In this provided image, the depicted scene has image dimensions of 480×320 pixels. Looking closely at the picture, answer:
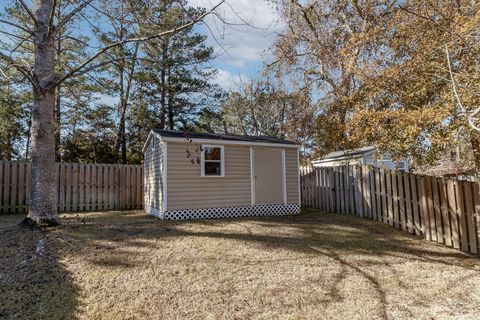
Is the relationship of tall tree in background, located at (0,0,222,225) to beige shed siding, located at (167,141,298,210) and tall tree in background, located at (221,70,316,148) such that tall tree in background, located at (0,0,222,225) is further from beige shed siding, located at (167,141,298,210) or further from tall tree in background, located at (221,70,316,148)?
tall tree in background, located at (221,70,316,148)

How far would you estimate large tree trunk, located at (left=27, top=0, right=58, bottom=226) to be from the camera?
6.16 meters

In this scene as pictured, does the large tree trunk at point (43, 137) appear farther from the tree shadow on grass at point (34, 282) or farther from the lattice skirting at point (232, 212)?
the lattice skirting at point (232, 212)

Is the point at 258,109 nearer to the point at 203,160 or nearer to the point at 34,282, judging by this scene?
the point at 203,160

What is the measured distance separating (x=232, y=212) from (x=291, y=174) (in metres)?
2.53

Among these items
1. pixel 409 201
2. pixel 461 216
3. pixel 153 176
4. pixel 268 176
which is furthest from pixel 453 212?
pixel 153 176

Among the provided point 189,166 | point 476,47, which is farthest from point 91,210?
point 476,47

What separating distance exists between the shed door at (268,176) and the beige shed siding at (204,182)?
13.3 inches

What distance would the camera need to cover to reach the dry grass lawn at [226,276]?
3.45 m

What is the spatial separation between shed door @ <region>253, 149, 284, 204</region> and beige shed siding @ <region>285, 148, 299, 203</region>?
237 mm

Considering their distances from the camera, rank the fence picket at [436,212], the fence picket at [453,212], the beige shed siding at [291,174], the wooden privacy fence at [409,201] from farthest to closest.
Result: the beige shed siding at [291,174], the fence picket at [436,212], the fence picket at [453,212], the wooden privacy fence at [409,201]

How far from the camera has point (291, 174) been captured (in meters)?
10.2

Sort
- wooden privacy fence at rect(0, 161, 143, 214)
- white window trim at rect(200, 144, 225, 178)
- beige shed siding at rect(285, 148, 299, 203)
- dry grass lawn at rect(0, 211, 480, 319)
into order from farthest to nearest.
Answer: beige shed siding at rect(285, 148, 299, 203) → wooden privacy fence at rect(0, 161, 143, 214) → white window trim at rect(200, 144, 225, 178) → dry grass lawn at rect(0, 211, 480, 319)

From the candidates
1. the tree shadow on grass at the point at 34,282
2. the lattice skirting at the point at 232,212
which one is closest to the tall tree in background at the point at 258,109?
the lattice skirting at the point at 232,212

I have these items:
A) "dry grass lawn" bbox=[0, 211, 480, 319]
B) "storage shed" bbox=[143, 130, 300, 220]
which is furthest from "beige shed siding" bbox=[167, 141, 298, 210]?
"dry grass lawn" bbox=[0, 211, 480, 319]
